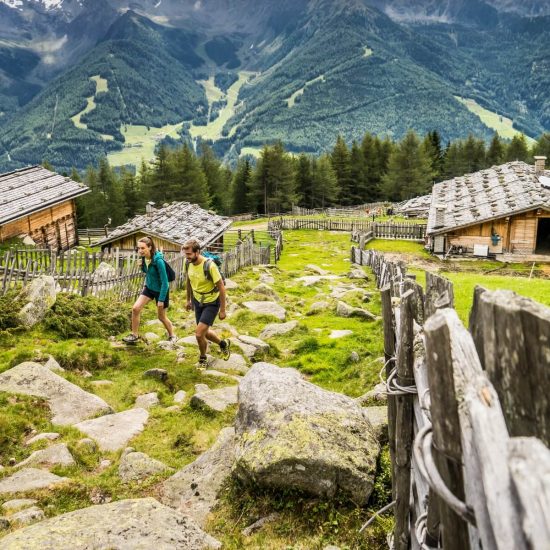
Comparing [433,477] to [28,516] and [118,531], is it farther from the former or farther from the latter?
[28,516]

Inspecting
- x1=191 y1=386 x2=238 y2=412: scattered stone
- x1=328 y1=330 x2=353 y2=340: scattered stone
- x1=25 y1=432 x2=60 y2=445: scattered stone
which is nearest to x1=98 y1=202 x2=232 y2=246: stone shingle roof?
x1=328 y1=330 x2=353 y2=340: scattered stone

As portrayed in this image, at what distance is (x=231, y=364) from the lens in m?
10.4

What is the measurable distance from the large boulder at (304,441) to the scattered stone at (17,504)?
2.23 metres

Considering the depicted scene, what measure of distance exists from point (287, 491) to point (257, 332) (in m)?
8.80

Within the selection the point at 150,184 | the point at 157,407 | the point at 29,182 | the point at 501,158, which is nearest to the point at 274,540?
the point at 157,407

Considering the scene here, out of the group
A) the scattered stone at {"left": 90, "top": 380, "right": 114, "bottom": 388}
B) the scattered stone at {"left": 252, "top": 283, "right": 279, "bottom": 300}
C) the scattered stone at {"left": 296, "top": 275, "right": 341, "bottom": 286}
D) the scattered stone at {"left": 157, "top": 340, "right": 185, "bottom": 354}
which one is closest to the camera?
the scattered stone at {"left": 90, "top": 380, "right": 114, "bottom": 388}

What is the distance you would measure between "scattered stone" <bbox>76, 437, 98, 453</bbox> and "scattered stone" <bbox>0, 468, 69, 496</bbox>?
741 millimetres

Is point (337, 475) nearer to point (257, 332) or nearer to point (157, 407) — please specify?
point (157, 407)

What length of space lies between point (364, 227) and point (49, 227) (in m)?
30.2

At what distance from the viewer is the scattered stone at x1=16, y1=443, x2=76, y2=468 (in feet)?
20.5

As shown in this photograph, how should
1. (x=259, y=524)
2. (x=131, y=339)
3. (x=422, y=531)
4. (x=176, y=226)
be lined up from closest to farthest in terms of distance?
(x=422, y=531)
(x=259, y=524)
(x=131, y=339)
(x=176, y=226)

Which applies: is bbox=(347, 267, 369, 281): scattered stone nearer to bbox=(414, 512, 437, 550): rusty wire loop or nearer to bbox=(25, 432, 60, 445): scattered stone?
bbox=(25, 432, 60, 445): scattered stone

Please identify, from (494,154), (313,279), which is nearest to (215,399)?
(313,279)

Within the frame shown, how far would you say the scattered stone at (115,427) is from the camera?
6914 mm
